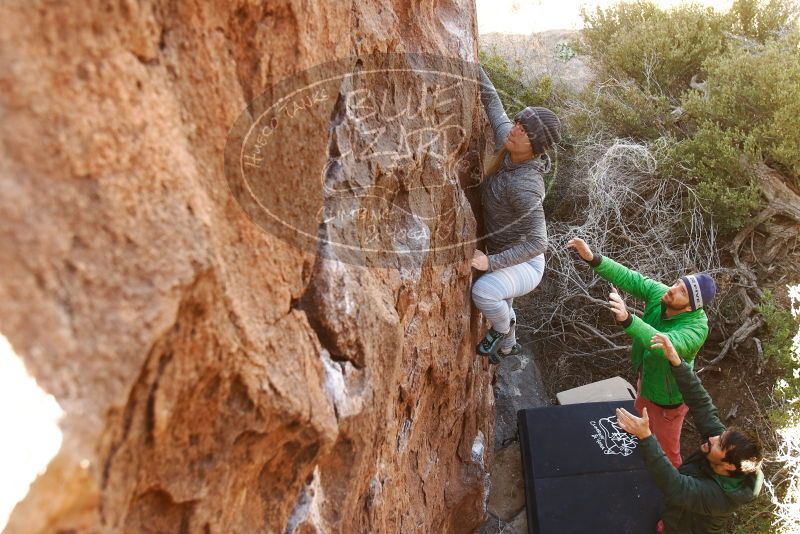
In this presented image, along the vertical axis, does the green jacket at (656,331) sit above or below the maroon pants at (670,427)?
above

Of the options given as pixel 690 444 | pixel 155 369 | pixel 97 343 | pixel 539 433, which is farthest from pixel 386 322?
pixel 690 444

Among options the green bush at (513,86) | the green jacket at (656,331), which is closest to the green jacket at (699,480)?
the green jacket at (656,331)

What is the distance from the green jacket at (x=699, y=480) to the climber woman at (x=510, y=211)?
96 centimetres

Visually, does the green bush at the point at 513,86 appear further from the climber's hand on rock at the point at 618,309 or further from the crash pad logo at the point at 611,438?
the climber's hand on rock at the point at 618,309

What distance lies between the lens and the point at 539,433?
4.79 metres

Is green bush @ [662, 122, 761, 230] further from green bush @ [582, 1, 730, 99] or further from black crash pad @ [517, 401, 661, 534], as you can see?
black crash pad @ [517, 401, 661, 534]

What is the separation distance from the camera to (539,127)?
3.35 m

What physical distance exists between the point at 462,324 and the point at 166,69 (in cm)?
254

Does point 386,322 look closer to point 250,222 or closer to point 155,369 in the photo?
point 250,222

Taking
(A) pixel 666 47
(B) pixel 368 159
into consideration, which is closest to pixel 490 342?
(B) pixel 368 159

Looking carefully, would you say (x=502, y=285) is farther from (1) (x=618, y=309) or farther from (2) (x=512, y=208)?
(1) (x=618, y=309)

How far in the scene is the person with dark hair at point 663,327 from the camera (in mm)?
3441

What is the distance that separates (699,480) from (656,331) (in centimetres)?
76

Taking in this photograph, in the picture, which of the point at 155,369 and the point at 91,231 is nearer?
the point at 91,231
